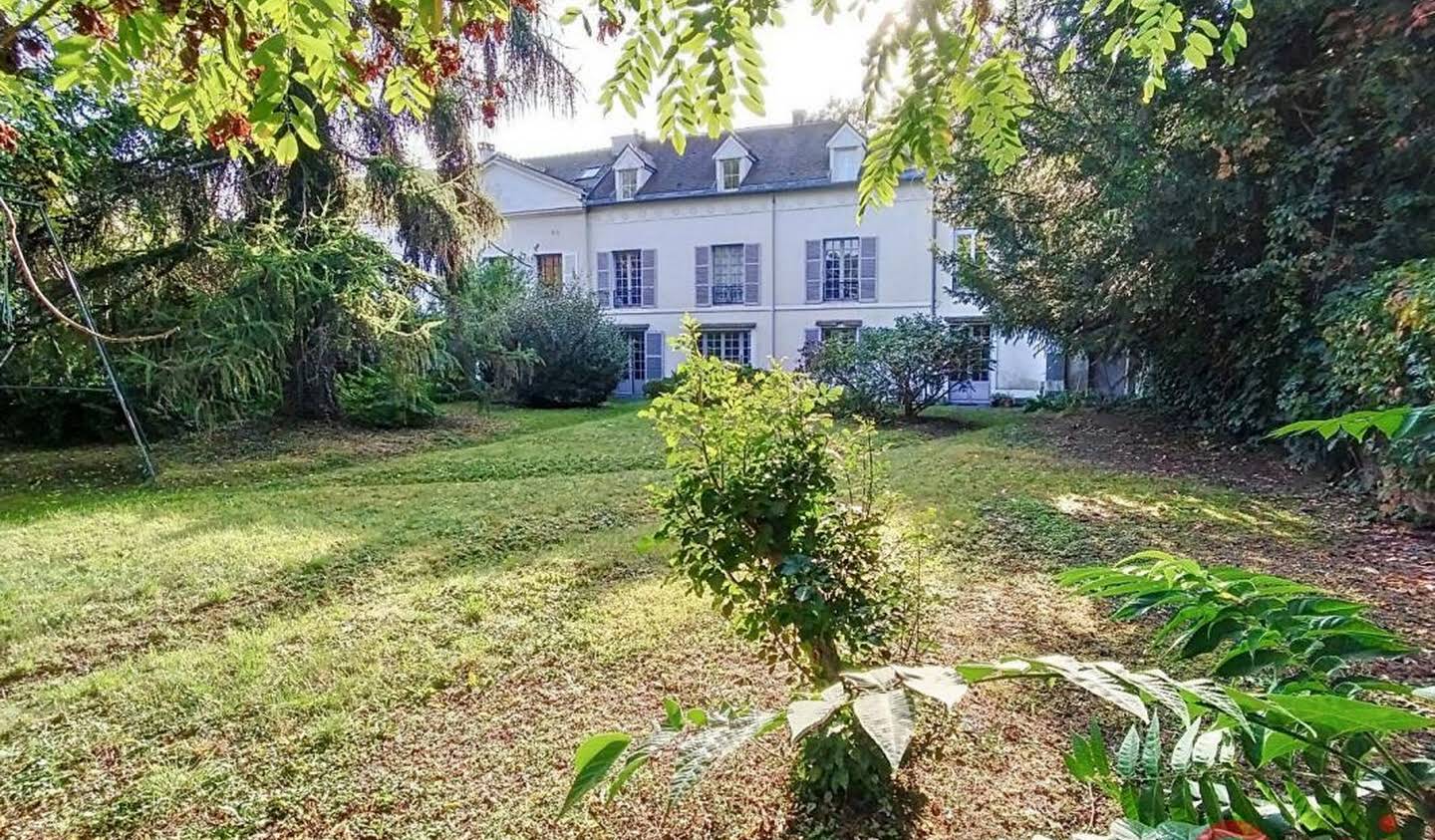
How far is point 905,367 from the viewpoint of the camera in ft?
38.8

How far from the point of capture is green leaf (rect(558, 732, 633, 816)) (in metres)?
0.56

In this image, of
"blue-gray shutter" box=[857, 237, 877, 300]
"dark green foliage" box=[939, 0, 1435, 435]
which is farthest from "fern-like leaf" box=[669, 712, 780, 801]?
"blue-gray shutter" box=[857, 237, 877, 300]

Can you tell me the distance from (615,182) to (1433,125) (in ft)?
58.8

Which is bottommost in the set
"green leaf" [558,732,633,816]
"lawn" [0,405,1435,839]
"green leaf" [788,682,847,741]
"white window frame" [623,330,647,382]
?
"lawn" [0,405,1435,839]

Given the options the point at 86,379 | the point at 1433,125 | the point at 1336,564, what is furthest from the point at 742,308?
the point at 1336,564

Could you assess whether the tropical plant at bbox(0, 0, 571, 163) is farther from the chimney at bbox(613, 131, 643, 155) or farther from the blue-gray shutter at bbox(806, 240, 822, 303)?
the chimney at bbox(613, 131, 643, 155)

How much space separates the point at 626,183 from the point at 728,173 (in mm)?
2974

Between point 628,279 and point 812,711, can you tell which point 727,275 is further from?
point 812,711

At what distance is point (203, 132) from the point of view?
66.6 inches

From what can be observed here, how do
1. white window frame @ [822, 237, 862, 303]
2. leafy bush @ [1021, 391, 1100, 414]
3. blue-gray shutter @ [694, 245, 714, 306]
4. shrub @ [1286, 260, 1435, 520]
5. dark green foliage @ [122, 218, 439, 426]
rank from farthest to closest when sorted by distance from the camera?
blue-gray shutter @ [694, 245, 714, 306]
white window frame @ [822, 237, 862, 303]
leafy bush @ [1021, 391, 1100, 414]
dark green foliage @ [122, 218, 439, 426]
shrub @ [1286, 260, 1435, 520]

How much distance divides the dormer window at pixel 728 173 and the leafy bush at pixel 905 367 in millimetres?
8914

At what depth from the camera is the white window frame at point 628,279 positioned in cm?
2069

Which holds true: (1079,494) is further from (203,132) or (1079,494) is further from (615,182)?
(615,182)

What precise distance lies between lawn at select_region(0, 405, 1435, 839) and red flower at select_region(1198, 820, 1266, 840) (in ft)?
4.63
